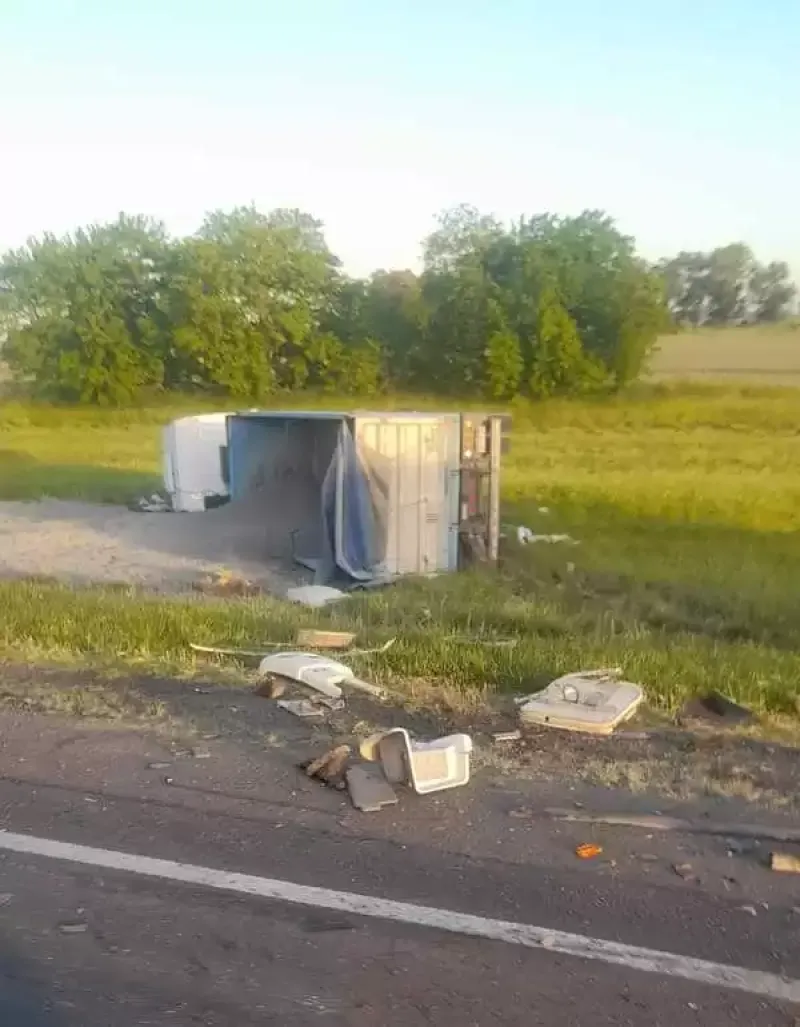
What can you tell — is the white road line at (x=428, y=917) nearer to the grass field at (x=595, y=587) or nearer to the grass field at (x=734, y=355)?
the grass field at (x=595, y=587)

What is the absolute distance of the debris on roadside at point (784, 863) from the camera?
3.97 metres

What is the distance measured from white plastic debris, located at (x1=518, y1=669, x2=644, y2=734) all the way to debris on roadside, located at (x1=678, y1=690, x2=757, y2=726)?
273mm

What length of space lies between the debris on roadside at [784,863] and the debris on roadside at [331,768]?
1622mm

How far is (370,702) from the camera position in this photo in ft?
20.0

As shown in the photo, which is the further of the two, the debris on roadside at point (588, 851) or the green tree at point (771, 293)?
the green tree at point (771, 293)

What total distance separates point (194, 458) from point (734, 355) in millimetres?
14083

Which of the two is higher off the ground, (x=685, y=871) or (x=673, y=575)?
(x=685, y=871)

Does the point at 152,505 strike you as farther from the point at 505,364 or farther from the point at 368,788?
the point at 368,788

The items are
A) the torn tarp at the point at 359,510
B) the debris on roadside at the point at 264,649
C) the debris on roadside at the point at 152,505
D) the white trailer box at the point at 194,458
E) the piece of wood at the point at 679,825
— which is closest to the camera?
the piece of wood at the point at 679,825

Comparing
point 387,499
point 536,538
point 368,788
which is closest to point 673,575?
point 536,538

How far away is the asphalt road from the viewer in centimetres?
310

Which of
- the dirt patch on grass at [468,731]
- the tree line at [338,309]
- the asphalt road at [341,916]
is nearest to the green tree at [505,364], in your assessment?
the tree line at [338,309]

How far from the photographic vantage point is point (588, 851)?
4109 millimetres

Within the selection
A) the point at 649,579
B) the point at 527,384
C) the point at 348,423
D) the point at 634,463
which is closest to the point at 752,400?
the point at 634,463
